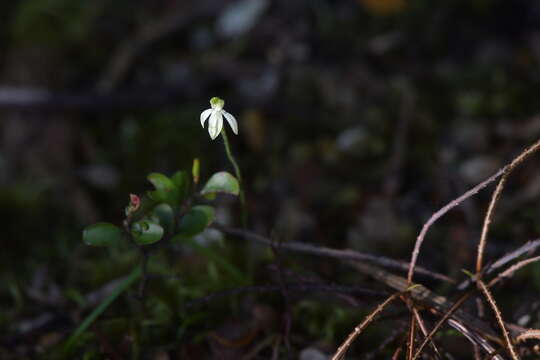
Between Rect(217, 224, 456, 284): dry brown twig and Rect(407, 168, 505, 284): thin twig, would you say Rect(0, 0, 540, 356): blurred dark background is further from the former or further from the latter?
Rect(407, 168, 505, 284): thin twig

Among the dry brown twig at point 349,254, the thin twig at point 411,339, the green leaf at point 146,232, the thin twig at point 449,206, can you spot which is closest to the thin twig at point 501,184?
the thin twig at point 449,206

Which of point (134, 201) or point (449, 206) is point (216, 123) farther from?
point (449, 206)

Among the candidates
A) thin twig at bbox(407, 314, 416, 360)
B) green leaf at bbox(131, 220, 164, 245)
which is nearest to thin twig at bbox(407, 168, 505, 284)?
thin twig at bbox(407, 314, 416, 360)

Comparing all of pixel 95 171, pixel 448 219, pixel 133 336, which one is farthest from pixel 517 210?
pixel 95 171

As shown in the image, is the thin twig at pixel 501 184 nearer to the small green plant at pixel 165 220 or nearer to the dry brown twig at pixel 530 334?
the dry brown twig at pixel 530 334

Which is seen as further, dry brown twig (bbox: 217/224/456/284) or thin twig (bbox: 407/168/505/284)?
dry brown twig (bbox: 217/224/456/284)

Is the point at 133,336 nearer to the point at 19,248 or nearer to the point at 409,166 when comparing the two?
the point at 19,248
